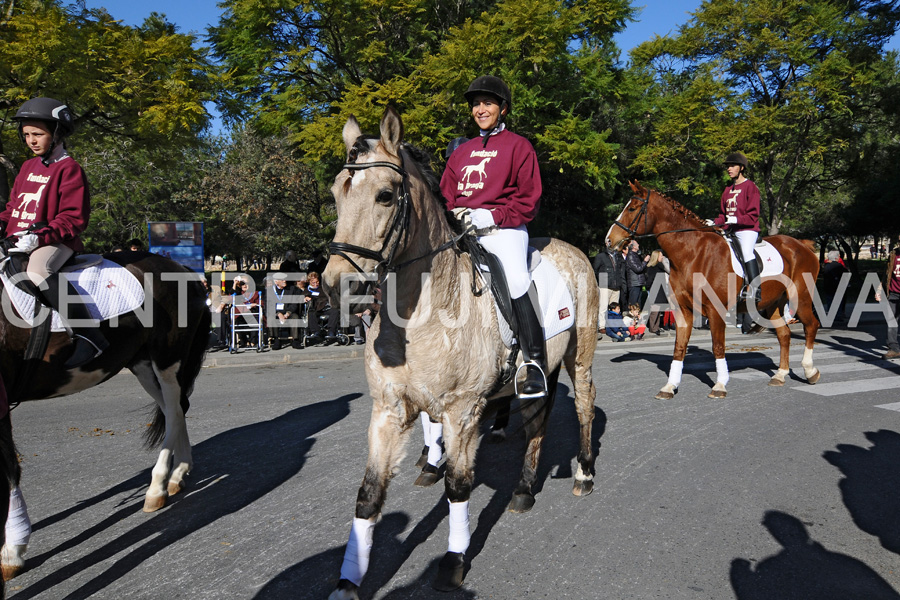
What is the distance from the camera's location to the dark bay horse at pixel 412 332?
2900 mm

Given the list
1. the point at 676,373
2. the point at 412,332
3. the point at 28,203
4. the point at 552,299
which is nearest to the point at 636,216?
the point at 676,373

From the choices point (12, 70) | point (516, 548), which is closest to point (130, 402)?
point (516, 548)

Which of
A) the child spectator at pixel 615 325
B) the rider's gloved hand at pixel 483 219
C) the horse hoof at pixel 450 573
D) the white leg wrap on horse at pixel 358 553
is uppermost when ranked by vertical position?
the rider's gloved hand at pixel 483 219

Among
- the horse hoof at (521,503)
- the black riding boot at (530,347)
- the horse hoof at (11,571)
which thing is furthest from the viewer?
the horse hoof at (521,503)

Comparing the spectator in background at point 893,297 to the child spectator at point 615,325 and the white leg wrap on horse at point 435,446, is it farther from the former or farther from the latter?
the white leg wrap on horse at point 435,446

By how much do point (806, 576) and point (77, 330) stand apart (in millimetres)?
4814

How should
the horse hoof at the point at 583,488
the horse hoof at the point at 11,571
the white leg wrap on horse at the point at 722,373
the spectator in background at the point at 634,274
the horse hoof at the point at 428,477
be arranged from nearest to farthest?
the horse hoof at the point at 11,571
the horse hoof at the point at 583,488
the horse hoof at the point at 428,477
the white leg wrap on horse at the point at 722,373
the spectator in background at the point at 634,274

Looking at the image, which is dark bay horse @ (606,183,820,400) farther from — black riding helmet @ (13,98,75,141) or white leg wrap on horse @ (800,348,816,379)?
black riding helmet @ (13,98,75,141)

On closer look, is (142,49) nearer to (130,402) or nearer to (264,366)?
(264,366)

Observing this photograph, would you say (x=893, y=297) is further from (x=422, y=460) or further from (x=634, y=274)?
(x=422, y=460)

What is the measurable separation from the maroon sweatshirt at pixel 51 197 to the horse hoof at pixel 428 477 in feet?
10.1

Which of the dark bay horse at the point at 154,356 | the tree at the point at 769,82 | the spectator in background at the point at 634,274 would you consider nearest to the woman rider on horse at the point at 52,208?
the dark bay horse at the point at 154,356

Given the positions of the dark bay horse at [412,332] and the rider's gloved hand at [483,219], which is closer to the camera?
the dark bay horse at [412,332]

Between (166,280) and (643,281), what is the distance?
13.0 m
